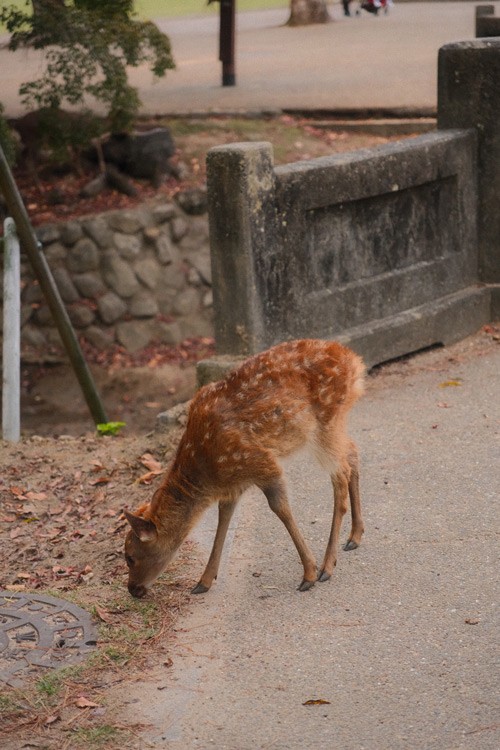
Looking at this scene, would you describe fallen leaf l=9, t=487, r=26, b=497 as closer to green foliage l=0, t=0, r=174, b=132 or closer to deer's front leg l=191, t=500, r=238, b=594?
deer's front leg l=191, t=500, r=238, b=594

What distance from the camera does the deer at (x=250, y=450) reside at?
16.5 feet

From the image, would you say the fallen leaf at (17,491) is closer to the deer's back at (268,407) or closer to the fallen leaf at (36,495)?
the fallen leaf at (36,495)

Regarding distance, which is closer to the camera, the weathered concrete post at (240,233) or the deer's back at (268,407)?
the deer's back at (268,407)

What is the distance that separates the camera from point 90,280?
12.5m

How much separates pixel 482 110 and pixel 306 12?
14932 millimetres

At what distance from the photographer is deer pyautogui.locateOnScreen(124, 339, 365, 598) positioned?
5.03 m

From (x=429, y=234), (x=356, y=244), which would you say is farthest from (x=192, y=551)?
(x=429, y=234)

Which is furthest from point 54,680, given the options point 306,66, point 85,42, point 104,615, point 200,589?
point 306,66

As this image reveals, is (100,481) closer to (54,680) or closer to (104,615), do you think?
(104,615)

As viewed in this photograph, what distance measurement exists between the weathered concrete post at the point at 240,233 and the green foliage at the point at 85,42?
318 cm

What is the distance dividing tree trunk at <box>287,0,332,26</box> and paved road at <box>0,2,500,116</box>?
31 centimetres

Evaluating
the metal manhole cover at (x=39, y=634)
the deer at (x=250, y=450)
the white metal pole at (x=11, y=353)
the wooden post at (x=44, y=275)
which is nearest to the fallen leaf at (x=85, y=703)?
the metal manhole cover at (x=39, y=634)

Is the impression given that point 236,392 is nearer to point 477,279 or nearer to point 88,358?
point 477,279

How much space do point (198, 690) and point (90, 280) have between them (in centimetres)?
854
